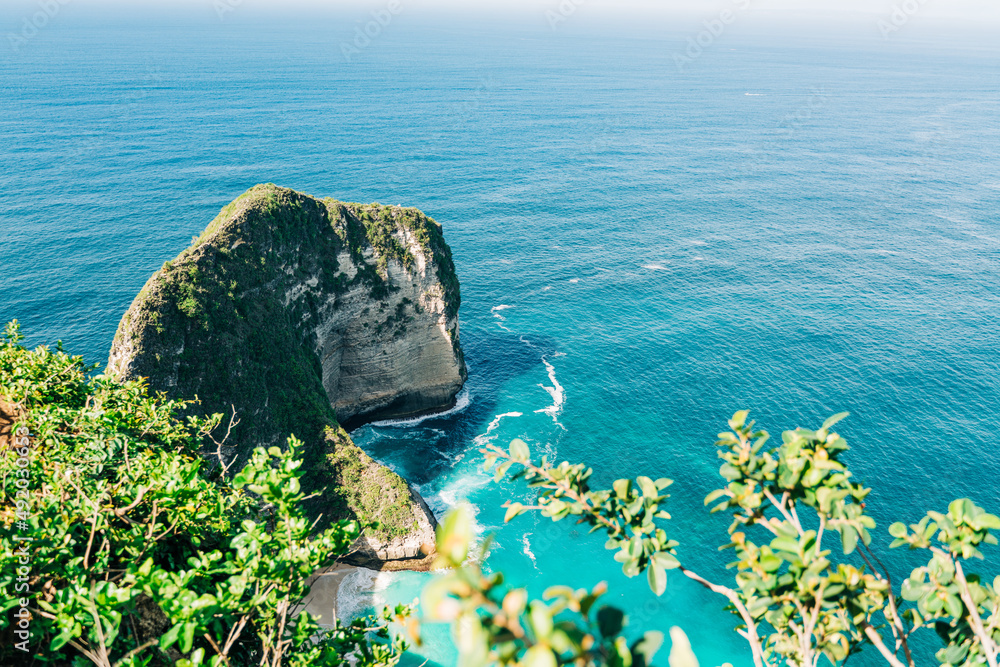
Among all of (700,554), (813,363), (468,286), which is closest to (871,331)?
(813,363)

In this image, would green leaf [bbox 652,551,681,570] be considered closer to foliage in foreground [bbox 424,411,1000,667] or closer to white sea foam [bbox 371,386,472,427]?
foliage in foreground [bbox 424,411,1000,667]

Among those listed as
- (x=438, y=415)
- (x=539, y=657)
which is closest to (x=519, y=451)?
(x=539, y=657)

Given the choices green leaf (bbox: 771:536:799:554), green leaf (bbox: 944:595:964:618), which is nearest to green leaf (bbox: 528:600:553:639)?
green leaf (bbox: 771:536:799:554)

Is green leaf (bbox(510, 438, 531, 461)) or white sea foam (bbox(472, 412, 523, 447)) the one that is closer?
green leaf (bbox(510, 438, 531, 461))

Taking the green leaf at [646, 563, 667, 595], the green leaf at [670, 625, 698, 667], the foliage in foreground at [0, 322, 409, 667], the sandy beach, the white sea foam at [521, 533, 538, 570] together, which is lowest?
the sandy beach

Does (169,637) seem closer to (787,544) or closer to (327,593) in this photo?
(787,544)

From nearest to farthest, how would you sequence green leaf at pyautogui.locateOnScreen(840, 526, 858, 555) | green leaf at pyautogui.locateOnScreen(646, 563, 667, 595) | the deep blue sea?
green leaf at pyautogui.locateOnScreen(840, 526, 858, 555)
green leaf at pyautogui.locateOnScreen(646, 563, 667, 595)
the deep blue sea

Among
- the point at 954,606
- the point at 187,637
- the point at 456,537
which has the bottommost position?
the point at 187,637
